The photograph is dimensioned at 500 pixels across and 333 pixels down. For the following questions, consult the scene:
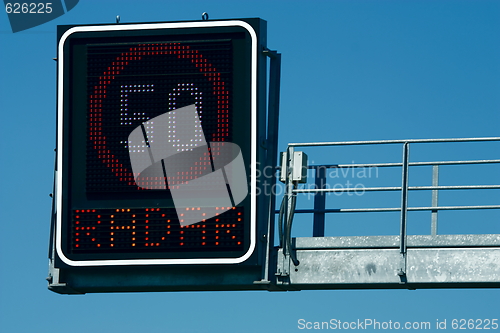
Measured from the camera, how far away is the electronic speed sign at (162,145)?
15281mm

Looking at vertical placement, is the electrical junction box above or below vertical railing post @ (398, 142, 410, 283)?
above

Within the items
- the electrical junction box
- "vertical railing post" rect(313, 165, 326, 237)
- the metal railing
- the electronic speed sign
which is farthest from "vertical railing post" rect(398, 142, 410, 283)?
the electronic speed sign

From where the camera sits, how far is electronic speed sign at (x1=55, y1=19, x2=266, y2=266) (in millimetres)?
15281

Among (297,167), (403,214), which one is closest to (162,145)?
(297,167)

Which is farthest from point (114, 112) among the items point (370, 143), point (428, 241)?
point (428, 241)

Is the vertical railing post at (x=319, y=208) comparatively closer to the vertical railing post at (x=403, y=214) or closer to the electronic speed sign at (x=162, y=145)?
the electronic speed sign at (x=162, y=145)

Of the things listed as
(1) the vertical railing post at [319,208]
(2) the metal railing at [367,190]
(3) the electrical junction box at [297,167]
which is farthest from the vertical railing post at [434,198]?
(3) the electrical junction box at [297,167]

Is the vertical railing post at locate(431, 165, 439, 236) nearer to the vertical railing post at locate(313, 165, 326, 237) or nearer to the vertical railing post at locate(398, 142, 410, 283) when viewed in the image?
the vertical railing post at locate(398, 142, 410, 283)

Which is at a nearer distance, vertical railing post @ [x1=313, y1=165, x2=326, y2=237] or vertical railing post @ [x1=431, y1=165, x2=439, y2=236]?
vertical railing post @ [x1=431, y1=165, x2=439, y2=236]

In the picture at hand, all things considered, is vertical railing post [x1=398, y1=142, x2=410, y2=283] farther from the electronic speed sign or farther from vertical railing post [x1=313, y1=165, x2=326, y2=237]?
the electronic speed sign

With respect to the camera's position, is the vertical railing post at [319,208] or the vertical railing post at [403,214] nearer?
the vertical railing post at [403,214]

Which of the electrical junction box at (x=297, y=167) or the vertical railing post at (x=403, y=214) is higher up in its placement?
the electrical junction box at (x=297, y=167)

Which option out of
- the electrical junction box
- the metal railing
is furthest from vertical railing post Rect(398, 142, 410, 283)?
the electrical junction box

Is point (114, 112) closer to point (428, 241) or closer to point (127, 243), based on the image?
point (127, 243)
